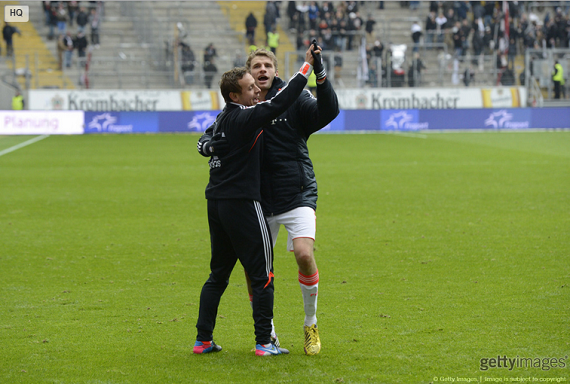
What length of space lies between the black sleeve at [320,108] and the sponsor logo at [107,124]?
25.2 m

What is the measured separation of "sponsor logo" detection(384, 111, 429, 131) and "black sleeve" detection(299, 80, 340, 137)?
1002 inches

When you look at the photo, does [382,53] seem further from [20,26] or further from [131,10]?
[20,26]

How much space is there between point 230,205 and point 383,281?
2728mm

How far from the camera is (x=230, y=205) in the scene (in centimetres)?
468

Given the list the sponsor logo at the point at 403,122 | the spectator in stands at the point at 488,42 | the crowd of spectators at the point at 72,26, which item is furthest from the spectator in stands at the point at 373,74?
the crowd of spectators at the point at 72,26

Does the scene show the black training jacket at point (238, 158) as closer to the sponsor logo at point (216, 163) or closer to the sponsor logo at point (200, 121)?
the sponsor logo at point (216, 163)

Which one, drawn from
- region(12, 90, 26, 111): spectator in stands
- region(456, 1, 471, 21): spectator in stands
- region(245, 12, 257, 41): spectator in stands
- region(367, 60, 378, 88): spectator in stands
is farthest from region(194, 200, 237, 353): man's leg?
region(456, 1, 471, 21): spectator in stands

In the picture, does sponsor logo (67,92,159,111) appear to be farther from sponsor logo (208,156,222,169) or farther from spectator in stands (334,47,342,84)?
sponsor logo (208,156,222,169)

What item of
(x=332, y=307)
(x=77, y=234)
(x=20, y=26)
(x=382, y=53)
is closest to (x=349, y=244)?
(x=332, y=307)

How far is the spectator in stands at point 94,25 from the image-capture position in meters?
34.4

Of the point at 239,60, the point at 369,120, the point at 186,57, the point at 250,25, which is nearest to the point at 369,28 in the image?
the point at 250,25

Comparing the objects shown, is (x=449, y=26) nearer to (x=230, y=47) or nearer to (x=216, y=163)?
(x=230, y=47)

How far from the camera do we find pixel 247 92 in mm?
4672

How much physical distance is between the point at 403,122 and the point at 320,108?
25893 mm
